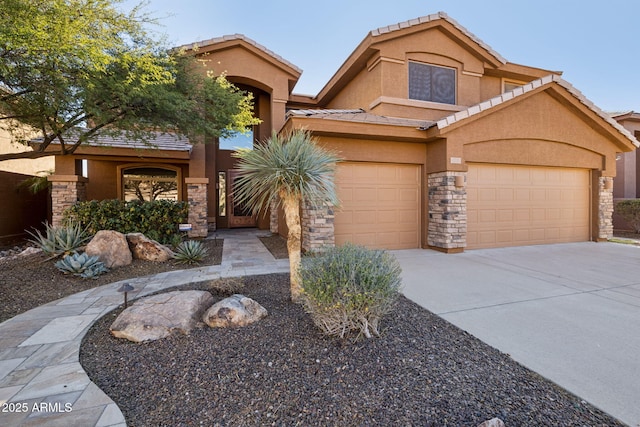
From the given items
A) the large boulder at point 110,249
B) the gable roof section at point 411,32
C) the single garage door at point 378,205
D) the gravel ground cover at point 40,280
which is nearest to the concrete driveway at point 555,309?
the single garage door at point 378,205

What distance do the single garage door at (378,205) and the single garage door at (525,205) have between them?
1564mm

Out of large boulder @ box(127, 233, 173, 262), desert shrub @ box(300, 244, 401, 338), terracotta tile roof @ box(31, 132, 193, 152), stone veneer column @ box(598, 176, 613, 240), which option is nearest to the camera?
desert shrub @ box(300, 244, 401, 338)

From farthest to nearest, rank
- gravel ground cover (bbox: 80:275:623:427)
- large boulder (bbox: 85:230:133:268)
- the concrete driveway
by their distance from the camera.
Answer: large boulder (bbox: 85:230:133:268) < the concrete driveway < gravel ground cover (bbox: 80:275:623:427)

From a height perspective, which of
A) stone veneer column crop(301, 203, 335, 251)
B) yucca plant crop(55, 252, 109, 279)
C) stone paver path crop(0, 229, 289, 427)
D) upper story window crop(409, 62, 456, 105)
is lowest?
stone paver path crop(0, 229, 289, 427)

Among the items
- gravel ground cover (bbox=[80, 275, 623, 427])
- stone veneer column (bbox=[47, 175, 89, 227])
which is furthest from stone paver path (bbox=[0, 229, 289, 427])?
stone veneer column (bbox=[47, 175, 89, 227])

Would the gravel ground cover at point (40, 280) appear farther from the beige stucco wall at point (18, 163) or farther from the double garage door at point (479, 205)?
the beige stucco wall at point (18, 163)

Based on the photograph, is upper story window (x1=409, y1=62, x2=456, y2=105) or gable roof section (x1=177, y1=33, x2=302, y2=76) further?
gable roof section (x1=177, y1=33, x2=302, y2=76)

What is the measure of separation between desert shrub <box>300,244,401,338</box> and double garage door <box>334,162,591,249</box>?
174 inches

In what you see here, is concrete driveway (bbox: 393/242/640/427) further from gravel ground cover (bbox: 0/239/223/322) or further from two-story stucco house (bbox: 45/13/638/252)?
gravel ground cover (bbox: 0/239/223/322)

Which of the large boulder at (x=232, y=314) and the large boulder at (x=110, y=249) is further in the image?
the large boulder at (x=110, y=249)

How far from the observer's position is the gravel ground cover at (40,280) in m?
4.23

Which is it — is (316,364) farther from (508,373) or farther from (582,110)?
(582,110)

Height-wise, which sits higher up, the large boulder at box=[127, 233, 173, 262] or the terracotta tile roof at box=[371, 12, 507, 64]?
the terracotta tile roof at box=[371, 12, 507, 64]

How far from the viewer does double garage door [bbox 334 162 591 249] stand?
7.86m
